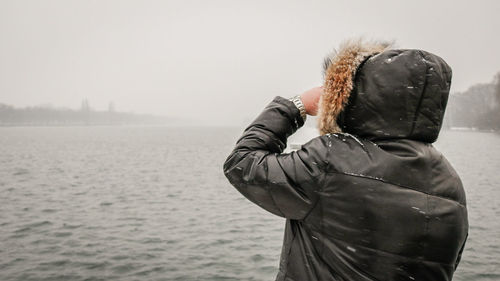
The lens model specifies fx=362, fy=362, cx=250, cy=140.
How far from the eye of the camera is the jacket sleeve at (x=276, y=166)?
5.55ft

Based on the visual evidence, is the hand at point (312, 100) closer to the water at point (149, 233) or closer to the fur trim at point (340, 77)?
the fur trim at point (340, 77)

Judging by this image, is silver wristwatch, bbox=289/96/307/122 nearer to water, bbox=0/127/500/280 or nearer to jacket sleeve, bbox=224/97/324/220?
jacket sleeve, bbox=224/97/324/220

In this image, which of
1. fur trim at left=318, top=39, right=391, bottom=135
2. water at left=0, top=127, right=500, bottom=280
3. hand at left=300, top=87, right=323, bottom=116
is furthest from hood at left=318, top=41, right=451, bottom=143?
water at left=0, top=127, right=500, bottom=280

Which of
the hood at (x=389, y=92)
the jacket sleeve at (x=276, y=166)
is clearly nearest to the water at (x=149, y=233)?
the jacket sleeve at (x=276, y=166)

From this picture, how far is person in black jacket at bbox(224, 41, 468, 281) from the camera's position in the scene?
160 centimetres

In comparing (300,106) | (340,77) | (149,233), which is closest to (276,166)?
(300,106)

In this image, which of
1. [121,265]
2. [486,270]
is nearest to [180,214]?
[121,265]

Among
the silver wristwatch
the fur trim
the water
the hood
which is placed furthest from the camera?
the water

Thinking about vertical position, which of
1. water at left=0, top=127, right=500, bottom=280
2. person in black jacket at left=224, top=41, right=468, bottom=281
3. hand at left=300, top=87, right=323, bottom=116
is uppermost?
hand at left=300, top=87, right=323, bottom=116

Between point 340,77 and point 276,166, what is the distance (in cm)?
52

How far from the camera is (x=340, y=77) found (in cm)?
172

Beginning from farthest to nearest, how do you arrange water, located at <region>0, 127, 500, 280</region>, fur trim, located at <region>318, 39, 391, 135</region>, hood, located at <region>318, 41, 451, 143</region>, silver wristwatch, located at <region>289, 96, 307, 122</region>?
water, located at <region>0, 127, 500, 280</region> < silver wristwatch, located at <region>289, 96, 307, 122</region> < fur trim, located at <region>318, 39, 391, 135</region> < hood, located at <region>318, 41, 451, 143</region>

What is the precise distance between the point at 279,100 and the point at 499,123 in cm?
11773

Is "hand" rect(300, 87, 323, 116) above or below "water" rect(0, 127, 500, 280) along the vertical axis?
above
